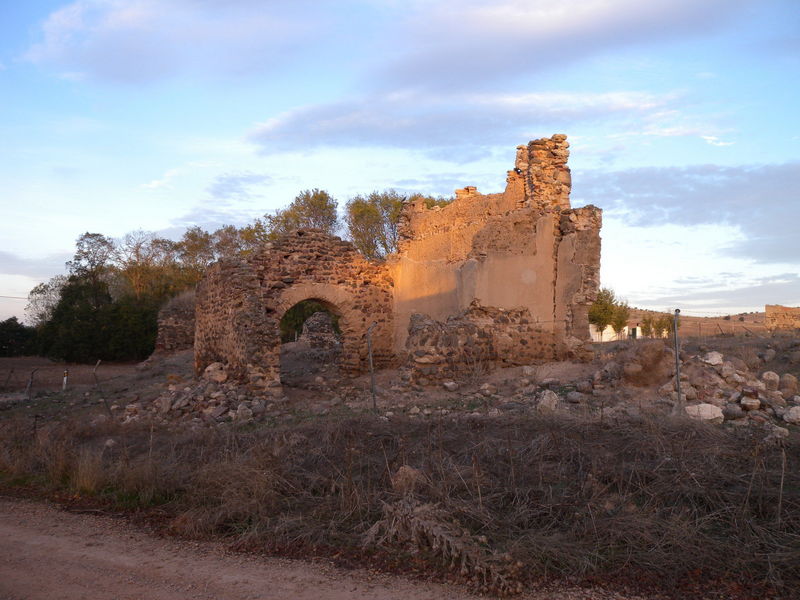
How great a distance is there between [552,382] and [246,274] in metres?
6.69

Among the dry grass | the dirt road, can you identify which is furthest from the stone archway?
the dirt road

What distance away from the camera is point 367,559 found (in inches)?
180

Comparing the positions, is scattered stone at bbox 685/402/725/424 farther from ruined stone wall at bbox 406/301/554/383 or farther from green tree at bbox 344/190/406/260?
green tree at bbox 344/190/406/260

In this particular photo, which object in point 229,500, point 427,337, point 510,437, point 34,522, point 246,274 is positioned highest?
point 246,274

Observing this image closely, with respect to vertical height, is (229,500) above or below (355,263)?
below

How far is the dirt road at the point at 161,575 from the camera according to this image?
409cm

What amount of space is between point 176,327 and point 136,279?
12.7 meters

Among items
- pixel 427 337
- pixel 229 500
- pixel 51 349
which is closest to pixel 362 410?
pixel 427 337

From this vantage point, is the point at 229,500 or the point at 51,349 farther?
the point at 51,349

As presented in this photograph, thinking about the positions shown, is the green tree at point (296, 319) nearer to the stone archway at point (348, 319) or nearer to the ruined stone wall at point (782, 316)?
the stone archway at point (348, 319)

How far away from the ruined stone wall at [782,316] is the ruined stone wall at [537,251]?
17434 millimetres

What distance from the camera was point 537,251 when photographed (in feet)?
42.8

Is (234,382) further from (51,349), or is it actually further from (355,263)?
(51,349)

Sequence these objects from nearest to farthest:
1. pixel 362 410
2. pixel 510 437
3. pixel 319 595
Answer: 1. pixel 319 595
2. pixel 510 437
3. pixel 362 410
